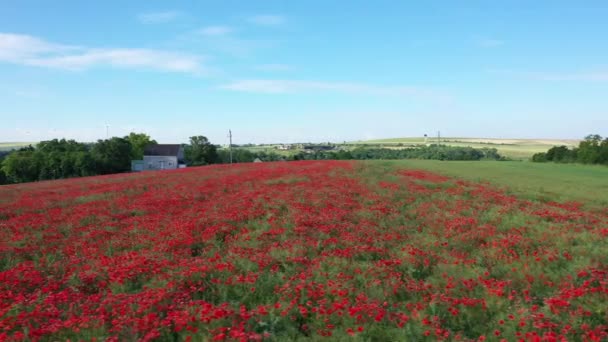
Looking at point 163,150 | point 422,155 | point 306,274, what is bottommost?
point 306,274

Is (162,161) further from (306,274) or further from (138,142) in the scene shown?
(306,274)

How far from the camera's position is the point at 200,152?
9656 cm

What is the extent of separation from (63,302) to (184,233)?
16.4ft

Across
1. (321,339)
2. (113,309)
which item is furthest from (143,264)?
(321,339)

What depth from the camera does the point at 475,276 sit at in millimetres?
7715

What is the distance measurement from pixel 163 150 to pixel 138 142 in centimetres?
1149

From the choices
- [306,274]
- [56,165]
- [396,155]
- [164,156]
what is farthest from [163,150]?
[306,274]

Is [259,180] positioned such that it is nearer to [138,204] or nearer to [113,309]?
[138,204]

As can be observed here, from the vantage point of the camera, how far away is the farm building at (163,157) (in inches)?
3730

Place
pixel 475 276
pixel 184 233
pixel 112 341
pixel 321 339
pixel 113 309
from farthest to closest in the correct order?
1. pixel 184 233
2. pixel 475 276
3. pixel 113 309
4. pixel 321 339
5. pixel 112 341

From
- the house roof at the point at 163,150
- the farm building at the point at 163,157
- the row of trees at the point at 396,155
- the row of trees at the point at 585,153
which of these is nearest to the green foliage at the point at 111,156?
the farm building at the point at 163,157

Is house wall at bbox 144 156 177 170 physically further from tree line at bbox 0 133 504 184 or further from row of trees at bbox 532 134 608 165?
row of trees at bbox 532 134 608 165

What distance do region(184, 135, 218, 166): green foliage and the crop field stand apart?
271ft

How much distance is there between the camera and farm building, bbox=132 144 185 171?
311ft
